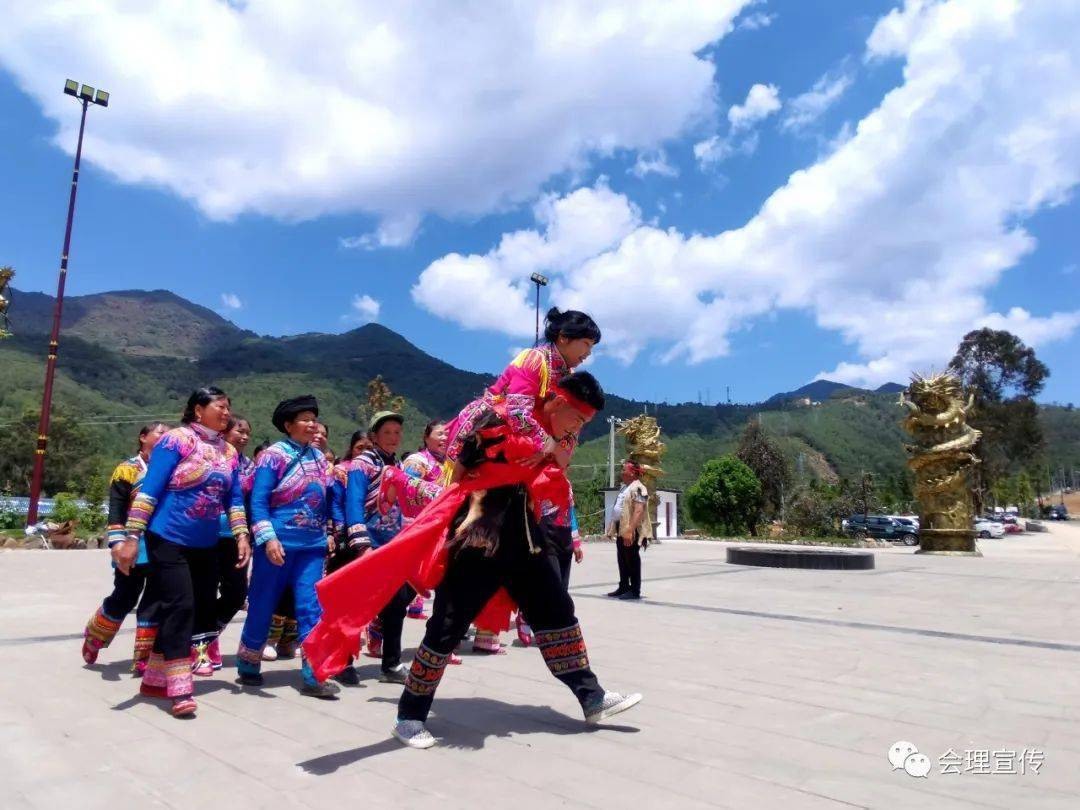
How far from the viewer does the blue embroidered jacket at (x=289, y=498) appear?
4250 millimetres

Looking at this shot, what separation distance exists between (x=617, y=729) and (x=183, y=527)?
2448 millimetres

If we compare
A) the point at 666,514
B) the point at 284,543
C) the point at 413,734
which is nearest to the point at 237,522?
the point at 284,543

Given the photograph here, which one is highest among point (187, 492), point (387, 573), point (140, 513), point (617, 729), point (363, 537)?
point (187, 492)

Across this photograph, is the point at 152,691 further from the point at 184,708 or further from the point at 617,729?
the point at 617,729

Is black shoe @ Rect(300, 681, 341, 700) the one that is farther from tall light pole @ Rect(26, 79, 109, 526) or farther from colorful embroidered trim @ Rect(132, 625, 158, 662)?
tall light pole @ Rect(26, 79, 109, 526)

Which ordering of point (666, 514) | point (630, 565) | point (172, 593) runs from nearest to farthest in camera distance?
→ point (172, 593) → point (630, 565) → point (666, 514)

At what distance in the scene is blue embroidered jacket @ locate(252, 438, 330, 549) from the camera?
13.9 ft

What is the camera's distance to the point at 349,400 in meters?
108

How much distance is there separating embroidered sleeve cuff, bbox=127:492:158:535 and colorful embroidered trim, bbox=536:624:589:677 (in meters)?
Answer: 2.13

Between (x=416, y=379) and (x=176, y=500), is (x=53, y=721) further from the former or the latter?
(x=416, y=379)

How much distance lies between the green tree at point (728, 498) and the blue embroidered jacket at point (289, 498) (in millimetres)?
31769

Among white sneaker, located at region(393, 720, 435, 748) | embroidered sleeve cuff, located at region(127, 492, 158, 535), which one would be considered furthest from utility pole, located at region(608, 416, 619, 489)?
white sneaker, located at region(393, 720, 435, 748)

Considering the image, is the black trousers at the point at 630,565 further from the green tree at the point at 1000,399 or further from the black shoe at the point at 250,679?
the green tree at the point at 1000,399

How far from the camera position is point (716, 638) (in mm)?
5895
